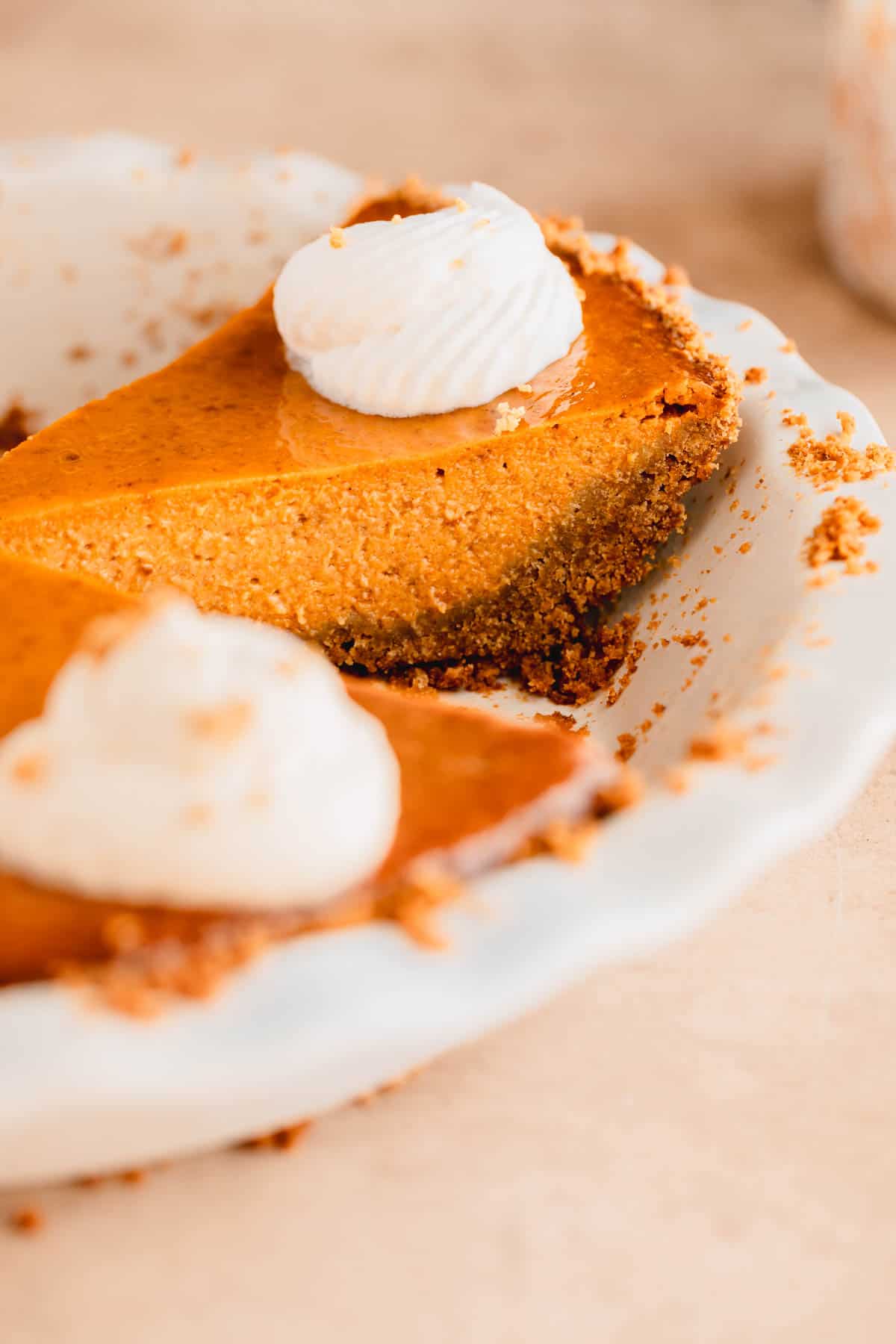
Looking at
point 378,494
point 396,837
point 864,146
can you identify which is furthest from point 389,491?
point 864,146

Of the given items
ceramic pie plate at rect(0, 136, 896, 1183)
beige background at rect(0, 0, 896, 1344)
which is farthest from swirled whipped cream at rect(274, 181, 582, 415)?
beige background at rect(0, 0, 896, 1344)

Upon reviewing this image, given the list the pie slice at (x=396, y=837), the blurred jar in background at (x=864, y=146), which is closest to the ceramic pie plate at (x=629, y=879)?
the pie slice at (x=396, y=837)

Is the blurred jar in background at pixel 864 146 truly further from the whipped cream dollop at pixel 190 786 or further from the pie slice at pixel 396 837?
the whipped cream dollop at pixel 190 786

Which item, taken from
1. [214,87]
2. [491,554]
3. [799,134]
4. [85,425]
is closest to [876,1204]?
[491,554]

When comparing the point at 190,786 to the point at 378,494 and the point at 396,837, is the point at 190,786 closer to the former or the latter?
the point at 396,837

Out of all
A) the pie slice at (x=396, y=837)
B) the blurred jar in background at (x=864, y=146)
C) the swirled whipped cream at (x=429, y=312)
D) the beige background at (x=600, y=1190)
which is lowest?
the beige background at (x=600, y=1190)

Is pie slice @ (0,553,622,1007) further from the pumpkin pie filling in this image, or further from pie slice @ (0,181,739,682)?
pie slice @ (0,181,739,682)

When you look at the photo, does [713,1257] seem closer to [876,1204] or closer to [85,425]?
[876,1204]
